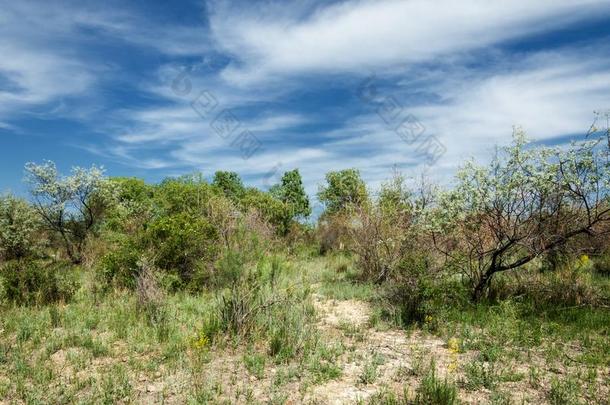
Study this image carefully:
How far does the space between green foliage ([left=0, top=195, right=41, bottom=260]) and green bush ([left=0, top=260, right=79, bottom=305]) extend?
16824 mm

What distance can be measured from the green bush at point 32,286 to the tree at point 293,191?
40.7 meters

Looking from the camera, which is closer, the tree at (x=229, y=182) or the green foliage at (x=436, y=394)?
the green foliage at (x=436, y=394)

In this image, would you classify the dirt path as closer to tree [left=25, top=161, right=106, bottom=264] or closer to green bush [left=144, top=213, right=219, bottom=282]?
green bush [left=144, top=213, right=219, bottom=282]

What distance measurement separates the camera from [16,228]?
26.7m

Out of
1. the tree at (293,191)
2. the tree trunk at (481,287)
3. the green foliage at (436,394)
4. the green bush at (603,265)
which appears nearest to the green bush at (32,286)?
the green foliage at (436,394)

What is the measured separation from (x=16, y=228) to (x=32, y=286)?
18.1 meters

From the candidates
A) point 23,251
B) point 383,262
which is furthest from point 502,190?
point 23,251

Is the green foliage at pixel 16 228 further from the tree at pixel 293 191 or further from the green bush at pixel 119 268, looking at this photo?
the tree at pixel 293 191

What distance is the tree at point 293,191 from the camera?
2080 inches

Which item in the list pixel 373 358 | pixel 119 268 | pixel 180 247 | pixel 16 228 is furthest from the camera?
pixel 16 228

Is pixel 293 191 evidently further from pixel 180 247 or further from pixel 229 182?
pixel 180 247

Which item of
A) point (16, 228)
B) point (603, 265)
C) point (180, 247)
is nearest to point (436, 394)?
point (180, 247)

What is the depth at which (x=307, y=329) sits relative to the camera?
8.38 metres

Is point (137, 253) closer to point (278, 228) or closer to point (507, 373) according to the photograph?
point (507, 373)
